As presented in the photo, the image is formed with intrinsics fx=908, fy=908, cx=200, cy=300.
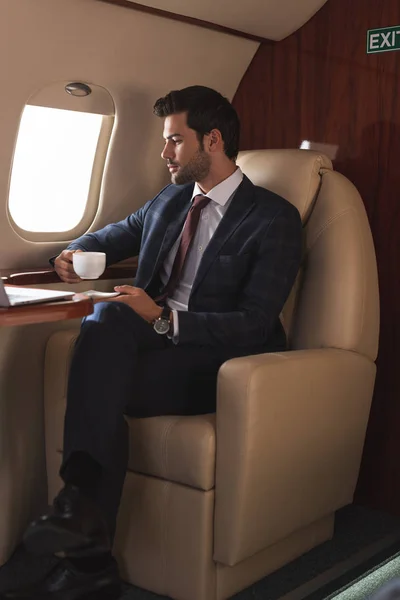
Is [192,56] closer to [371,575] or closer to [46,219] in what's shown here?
[46,219]

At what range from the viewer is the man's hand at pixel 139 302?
2619 mm

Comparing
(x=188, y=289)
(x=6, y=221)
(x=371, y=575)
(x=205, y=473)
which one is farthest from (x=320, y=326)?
(x=371, y=575)

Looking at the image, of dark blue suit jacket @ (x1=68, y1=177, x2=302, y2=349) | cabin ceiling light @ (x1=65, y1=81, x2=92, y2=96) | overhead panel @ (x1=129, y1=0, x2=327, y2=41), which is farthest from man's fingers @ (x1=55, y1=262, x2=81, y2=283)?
overhead panel @ (x1=129, y1=0, x2=327, y2=41)

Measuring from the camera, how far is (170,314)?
2.68 m

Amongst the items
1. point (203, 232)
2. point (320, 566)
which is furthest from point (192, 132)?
point (320, 566)

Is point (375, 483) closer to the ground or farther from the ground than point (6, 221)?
closer to the ground

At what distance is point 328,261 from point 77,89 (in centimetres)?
104

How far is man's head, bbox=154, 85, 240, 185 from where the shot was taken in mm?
3027

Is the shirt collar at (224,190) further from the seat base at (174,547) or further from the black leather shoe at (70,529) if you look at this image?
the black leather shoe at (70,529)

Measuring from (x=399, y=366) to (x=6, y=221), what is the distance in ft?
4.83

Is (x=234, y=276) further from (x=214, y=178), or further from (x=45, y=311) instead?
(x=45, y=311)

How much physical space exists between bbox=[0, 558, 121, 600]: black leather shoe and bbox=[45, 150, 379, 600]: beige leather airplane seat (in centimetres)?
24

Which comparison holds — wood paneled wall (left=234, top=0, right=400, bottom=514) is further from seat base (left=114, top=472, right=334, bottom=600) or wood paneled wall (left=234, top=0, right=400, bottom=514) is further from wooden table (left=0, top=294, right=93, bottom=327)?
wooden table (left=0, top=294, right=93, bottom=327)

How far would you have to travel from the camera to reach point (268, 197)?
296 centimetres
